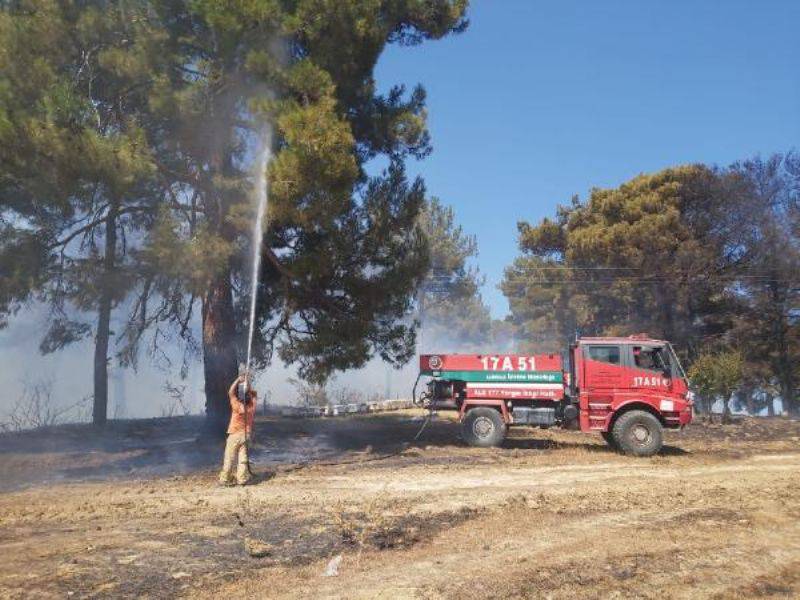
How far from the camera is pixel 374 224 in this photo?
15359 mm

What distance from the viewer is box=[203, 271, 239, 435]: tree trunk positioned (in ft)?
51.3

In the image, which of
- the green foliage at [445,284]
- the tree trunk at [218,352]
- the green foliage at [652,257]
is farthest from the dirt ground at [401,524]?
the green foliage at [445,284]

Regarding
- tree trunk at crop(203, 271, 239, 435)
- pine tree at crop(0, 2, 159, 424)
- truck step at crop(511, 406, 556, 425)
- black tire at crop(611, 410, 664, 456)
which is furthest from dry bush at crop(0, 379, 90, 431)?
black tire at crop(611, 410, 664, 456)

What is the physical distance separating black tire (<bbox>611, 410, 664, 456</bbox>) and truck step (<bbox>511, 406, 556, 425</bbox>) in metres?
1.47

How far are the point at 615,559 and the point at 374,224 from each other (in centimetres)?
1009

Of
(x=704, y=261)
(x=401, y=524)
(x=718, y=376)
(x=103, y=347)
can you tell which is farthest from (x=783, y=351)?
(x=103, y=347)

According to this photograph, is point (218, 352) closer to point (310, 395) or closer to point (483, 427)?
point (483, 427)

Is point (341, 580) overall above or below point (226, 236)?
below

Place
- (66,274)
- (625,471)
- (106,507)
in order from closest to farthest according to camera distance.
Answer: (106,507) → (625,471) → (66,274)

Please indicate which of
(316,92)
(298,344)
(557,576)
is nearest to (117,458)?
(298,344)

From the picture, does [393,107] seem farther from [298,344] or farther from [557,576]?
[557,576]

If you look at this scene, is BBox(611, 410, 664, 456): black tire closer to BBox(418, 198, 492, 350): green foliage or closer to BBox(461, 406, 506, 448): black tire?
BBox(461, 406, 506, 448): black tire

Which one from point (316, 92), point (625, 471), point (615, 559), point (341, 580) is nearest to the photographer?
point (341, 580)

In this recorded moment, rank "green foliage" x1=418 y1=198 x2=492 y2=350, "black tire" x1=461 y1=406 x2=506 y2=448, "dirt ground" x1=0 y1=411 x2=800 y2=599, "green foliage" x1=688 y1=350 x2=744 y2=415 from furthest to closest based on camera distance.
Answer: "green foliage" x1=418 y1=198 x2=492 y2=350
"green foliage" x1=688 y1=350 x2=744 y2=415
"black tire" x1=461 y1=406 x2=506 y2=448
"dirt ground" x1=0 y1=411 x2=800 y2=599
